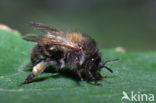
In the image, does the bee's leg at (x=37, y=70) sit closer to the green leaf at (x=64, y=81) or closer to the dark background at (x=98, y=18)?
the green leaf at (x=64, y=81)

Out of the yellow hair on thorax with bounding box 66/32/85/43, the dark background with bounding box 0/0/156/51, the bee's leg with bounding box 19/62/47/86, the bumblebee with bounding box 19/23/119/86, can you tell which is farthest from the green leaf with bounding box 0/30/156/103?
the dark background with bounding box 0/0/156/51

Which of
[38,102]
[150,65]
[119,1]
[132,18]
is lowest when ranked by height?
[38,102]

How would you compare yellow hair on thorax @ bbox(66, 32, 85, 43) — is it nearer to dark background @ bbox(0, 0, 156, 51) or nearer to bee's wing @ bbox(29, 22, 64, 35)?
bee's wing @ bbox(29, 22, 64, 35)

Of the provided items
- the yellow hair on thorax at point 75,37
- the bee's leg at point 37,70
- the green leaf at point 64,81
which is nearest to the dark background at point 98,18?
the green leaf at point 64,81

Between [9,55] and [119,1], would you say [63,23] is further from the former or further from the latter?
[9,55]

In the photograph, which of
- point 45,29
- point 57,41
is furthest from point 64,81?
point 45,29

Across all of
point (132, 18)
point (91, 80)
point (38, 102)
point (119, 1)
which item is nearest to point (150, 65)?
point (91, 80)

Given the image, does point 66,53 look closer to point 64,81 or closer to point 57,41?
point 57,41
